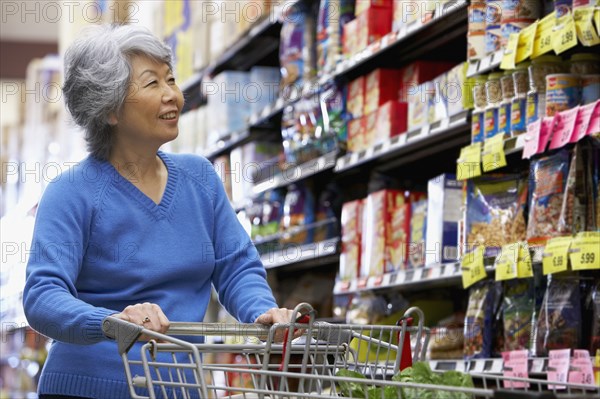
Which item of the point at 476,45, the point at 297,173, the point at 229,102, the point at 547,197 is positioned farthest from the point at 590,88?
the point at 229,102

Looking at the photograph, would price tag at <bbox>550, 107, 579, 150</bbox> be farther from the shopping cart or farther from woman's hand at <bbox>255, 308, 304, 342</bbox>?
woman's hand at <bbox>255, 308, 304, 342</bbox>

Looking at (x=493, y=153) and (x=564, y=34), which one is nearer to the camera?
(x=564, y=34)

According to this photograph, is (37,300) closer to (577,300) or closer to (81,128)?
(81,128)

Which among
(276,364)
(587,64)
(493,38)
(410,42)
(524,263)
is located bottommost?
(276,364)

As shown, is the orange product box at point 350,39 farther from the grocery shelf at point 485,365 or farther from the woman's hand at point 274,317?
the woman's hand at point 274,317

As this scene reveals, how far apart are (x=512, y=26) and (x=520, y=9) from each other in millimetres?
52

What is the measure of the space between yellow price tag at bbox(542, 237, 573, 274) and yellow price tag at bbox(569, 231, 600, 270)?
20 mm

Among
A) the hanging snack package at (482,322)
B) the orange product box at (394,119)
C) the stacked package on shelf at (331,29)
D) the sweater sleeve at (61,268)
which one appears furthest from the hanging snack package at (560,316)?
the stacked package on shelf at (331,29)

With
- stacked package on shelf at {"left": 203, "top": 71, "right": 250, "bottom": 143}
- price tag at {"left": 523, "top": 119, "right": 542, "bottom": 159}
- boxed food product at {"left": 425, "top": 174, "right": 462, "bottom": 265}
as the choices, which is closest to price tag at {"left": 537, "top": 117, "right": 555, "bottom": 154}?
price tag at {"left": 523, "top": 119, "right": 542, "bottom": 159}

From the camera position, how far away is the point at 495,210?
3.17 meters

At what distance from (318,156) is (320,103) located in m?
0.22

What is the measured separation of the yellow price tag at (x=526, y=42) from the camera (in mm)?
2809

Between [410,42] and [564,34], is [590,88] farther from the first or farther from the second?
[410,42]

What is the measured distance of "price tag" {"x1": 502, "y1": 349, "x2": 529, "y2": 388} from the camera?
113 inches
